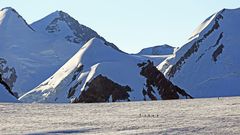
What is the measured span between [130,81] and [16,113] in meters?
80.0

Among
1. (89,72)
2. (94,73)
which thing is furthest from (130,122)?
(89,72)

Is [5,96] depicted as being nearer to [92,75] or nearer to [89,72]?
[92,75]

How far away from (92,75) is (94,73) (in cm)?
87

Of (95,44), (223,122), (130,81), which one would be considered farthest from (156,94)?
(223,122)

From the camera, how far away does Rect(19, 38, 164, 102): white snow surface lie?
115812mm

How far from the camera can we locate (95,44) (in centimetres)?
15875

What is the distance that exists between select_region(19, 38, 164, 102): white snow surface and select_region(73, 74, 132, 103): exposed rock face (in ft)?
4.77

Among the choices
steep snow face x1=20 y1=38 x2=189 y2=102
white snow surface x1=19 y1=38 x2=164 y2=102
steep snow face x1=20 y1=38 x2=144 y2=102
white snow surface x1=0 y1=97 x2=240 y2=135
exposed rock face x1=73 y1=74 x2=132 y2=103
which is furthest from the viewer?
steep snow face x1=20 y1=38 x2=144 y2=102

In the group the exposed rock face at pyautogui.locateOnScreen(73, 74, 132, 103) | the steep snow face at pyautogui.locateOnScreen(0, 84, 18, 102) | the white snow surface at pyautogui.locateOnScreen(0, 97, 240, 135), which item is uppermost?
the white snow surface at pyautogui.locateOnScreen(0, 97, 240, 135)

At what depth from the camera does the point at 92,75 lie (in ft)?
396

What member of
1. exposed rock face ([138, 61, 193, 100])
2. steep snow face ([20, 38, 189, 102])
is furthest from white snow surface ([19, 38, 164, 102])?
exposed rock face ([138, 61, 193, 100])

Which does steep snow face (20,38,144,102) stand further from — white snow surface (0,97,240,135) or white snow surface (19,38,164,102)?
white snow surface (0,97,240,135)

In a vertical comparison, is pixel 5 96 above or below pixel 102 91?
above

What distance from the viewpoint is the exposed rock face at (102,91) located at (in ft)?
354
